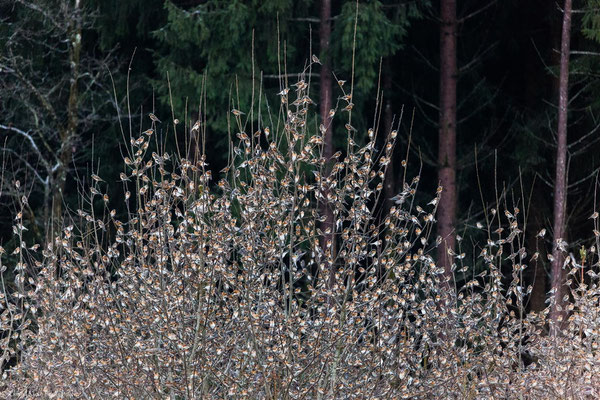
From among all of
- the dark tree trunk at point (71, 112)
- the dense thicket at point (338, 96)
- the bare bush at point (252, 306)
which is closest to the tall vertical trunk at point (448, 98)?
the dense thicket at point (338, 96)

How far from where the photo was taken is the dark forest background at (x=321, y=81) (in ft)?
40.2

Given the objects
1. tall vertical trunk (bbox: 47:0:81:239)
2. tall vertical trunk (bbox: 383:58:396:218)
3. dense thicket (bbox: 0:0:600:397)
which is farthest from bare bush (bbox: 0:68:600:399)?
tall vertical trunk (bbox: 383:58:396:218)

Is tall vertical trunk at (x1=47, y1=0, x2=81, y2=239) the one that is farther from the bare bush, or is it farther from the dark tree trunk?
the bare bush

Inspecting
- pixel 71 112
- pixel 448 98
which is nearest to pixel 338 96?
pixel 448 98

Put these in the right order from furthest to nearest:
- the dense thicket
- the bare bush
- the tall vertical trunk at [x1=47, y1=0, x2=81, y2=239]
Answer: the tall vertical trunk at [x1=47, y1=0, x2=81, y2=239] < the dense thicket < the bare bush

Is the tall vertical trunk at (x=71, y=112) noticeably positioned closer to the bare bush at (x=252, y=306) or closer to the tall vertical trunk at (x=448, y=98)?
the tall vertical trunk at (x=448, y=98)

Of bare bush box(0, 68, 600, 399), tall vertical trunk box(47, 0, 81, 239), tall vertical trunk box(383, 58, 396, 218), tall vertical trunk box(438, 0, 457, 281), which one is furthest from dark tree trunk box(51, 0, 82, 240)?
bare bush box(0, 68, 600, 399)

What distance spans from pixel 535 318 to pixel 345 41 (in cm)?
677

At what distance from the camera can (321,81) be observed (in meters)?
12.4

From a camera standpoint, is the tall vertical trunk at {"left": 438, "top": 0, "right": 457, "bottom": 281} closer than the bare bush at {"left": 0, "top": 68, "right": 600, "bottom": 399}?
No

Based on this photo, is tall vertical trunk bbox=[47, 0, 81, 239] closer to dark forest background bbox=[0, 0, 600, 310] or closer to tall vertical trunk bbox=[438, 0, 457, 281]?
dark forest background bbox=[0, 0, 600, 310]

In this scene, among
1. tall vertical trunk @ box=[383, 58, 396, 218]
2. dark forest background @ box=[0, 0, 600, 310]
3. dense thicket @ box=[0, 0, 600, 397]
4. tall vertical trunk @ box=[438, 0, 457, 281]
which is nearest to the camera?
dense thicket @ box=[0, 0, 600, 397]

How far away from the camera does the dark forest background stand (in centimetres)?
1225

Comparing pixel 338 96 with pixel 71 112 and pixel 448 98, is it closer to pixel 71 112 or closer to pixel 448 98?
pixel 448 98
